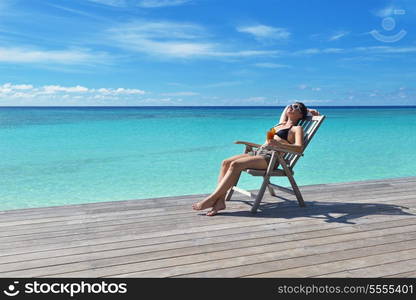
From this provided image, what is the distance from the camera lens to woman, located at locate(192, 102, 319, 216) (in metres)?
3.51

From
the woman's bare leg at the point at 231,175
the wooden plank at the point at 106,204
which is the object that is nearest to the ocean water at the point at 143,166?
the wooden plank at the point at 106,204

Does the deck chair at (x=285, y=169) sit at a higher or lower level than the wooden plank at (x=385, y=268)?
higher

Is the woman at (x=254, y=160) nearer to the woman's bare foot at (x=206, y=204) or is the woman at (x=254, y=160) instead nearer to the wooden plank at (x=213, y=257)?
the woman's bare foot at (x=206, y=204)

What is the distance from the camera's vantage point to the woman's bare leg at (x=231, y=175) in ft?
11.5

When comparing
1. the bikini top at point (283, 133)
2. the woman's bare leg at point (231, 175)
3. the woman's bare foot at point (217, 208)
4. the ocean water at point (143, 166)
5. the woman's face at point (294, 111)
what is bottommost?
the ocean water at point (143, 166)

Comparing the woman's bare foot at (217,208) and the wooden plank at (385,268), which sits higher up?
the woman's bare foot at (217,208)

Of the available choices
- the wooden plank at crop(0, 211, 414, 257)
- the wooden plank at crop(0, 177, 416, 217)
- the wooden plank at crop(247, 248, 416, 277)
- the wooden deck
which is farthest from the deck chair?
the wooden plank at crop(247, 248, 416, 277)

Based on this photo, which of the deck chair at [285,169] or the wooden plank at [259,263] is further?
the deck chair at [285,169]

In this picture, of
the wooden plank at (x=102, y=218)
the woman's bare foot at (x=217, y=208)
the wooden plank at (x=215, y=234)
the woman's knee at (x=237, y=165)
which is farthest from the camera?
the woman's knee at (x=237, y=165)

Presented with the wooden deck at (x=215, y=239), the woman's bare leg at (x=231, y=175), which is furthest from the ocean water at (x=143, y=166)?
the woman's bare leg at (x=231, y=175)

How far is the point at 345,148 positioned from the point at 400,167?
383cm

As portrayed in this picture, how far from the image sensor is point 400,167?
10742mm

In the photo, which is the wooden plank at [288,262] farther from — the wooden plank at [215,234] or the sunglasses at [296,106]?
the sunglasses at [296,106]

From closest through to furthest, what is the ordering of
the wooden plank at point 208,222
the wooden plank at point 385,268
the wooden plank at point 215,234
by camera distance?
the wooden plank at point 385,268 < the wooden plank at point 215,234 < the wooden plank at point 208,222
